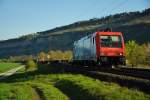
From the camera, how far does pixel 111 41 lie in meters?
42.0

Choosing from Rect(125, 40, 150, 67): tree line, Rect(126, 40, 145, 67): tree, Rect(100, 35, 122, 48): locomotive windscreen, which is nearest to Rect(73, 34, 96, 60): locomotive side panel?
Rect(100, 35, 122, 48): locomotive windscreen

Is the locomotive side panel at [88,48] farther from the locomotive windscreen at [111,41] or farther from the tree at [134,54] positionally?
the tree at [134,54]

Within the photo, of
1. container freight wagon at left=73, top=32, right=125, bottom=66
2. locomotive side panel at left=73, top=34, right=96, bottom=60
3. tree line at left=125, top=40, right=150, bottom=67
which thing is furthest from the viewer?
tree line at left=125, top=40, right=150, bottom=67

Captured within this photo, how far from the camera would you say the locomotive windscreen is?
41647mm

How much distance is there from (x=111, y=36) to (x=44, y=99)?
18.9 m

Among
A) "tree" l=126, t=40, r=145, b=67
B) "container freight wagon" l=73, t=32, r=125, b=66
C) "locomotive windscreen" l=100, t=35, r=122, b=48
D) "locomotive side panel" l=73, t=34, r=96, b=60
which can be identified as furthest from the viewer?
"tree" l=126, t=40, r=145, b=67

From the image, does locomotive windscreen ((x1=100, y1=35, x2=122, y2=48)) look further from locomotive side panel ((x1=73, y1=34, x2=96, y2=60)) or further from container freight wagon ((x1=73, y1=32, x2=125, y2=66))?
locomotive side panel ((x1=73, y1=34, x2=96, y2=60))

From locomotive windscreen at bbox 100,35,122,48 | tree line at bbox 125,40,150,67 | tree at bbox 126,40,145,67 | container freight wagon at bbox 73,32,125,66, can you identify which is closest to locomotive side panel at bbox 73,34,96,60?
container freight wagon at bbox 73,32,125,66

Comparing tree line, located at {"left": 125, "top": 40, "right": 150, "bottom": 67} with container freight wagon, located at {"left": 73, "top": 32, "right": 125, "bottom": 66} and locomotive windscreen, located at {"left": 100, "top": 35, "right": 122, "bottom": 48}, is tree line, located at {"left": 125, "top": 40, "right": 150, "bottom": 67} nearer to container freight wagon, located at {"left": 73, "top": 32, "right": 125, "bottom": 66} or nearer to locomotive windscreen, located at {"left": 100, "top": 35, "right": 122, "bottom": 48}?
locomotive windscreen, located at {"left": 100, "top": 35, "right": 122, "bottom": 48}

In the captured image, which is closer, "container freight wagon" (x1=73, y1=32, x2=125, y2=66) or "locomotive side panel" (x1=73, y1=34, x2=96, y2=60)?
"container freight wagon" (x1=73, y1=32, x2=125, y2=66)

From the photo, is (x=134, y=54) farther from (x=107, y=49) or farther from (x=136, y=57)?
(x=107, y=49)

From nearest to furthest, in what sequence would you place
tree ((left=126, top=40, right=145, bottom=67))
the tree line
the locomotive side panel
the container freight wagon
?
1. the container freight wagon
2. the locomotive side panel
3. the tree line
4. tree ((left=126, top=40, right=145, bottom=67))

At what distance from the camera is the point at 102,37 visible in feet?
137

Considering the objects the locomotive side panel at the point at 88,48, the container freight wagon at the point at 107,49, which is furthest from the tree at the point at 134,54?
the container freight wagon at the point at 107,49
